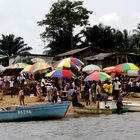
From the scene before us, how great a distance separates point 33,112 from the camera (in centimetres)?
3088

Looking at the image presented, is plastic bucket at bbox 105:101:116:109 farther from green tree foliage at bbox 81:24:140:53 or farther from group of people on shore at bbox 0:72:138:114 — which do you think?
green tree foliage at bbox 81:24:140:53

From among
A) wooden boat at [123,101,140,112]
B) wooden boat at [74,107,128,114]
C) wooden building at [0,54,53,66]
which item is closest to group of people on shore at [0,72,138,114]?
wooden boat at [123,101,140,112]

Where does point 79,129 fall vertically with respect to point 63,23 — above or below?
below

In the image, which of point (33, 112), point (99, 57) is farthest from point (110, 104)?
point (99, 57)

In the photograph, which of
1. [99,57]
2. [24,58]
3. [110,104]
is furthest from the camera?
[24,58]

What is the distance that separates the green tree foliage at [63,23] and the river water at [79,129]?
40.2 m

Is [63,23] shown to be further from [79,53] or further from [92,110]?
[92,110]

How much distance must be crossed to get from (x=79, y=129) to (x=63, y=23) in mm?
45600

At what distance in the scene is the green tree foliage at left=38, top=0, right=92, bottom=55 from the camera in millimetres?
72875

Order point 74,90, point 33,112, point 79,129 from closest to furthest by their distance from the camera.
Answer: point 79,129 → point 33,112 → point 74,90

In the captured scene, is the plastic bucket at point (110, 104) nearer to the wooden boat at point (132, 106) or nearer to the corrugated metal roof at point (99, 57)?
the wooden boat at point (132, 106)

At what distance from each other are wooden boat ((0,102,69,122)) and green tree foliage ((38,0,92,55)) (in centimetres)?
4175

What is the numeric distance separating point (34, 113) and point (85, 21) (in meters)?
44.0

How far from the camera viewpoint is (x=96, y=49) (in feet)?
223
